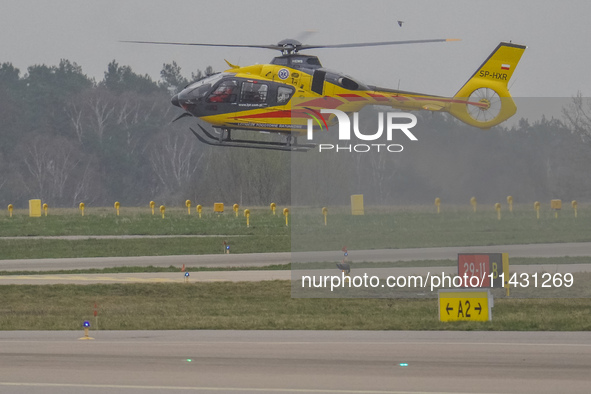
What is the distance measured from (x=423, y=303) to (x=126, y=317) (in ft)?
22.5

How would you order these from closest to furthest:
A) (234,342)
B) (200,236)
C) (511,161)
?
(234,342) < (511,161) < (200,236)

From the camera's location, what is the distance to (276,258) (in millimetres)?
36188

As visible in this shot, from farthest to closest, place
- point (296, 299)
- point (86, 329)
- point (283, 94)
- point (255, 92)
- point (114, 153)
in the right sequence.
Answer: point (114, 153)
point (283, 94)
point (255, 92)
point (296, 299)
point (86, 329)

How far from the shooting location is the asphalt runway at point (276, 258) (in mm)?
33406

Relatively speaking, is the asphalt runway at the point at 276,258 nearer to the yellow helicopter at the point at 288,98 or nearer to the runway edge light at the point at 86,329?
the yellow helicopter at the point at 288,98

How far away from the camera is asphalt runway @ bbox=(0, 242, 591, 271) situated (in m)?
33.4

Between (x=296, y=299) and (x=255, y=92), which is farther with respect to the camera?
(x=255, y=92)

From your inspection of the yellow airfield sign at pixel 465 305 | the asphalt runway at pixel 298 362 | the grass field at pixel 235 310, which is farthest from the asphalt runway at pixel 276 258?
the asphalt runway at pixel 298 362

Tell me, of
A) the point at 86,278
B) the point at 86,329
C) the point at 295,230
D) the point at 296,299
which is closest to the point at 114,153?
the point at 295,230

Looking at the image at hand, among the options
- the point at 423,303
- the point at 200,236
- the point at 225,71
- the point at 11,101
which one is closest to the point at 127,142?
the point at 11,101

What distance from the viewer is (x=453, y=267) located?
97.9ft

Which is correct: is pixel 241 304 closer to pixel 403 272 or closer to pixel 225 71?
pixel 403 272

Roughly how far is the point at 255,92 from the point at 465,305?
38.6 ft

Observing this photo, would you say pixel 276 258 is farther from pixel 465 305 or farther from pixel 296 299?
pixel 465 305
